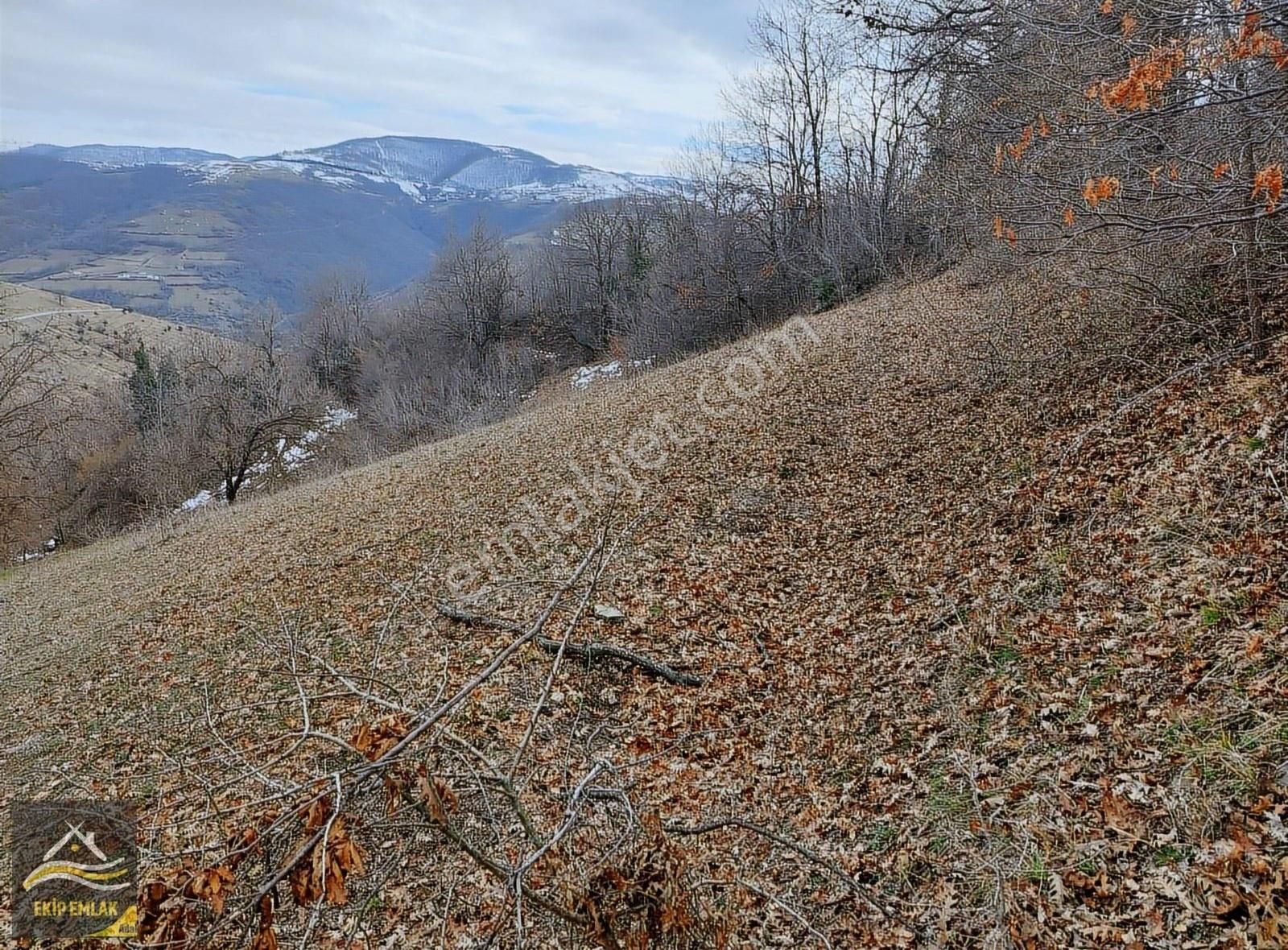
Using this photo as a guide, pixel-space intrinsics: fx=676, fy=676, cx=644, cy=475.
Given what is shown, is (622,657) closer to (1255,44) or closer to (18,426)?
(1255,44)

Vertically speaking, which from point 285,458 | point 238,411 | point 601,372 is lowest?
point 285,458

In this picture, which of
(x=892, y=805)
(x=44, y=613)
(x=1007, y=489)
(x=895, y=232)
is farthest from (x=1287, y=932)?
(x=895, y=232)

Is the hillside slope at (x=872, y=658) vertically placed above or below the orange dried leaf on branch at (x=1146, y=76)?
below

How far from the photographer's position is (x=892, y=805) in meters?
4.19

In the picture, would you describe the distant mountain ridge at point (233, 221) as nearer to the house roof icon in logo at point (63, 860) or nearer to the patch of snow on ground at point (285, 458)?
the patch of snow on ground at point (285, 458)

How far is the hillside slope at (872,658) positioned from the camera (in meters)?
3.26

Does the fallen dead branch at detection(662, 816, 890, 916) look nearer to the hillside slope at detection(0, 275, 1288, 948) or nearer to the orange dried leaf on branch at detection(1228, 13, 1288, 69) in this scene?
the hillside slope at detection(0, 275, 1288, 948)

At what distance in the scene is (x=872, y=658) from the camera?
5754 millimetres

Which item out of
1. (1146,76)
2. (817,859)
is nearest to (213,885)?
(817,859)

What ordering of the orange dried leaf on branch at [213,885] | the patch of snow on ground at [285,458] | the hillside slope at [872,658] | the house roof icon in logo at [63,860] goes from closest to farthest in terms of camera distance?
the orange dried leaf on branch at [213,885], the hillside slope at [872,658], the house roof icon in logo at [63,860], the patch of snow on ground at [285,458]

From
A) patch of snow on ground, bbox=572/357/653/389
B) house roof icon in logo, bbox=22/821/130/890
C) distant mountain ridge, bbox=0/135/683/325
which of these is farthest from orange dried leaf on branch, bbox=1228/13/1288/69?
distant mountain ridge, bbox=0/135/683/325

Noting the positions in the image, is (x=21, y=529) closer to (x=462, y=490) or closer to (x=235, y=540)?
(x=235, y=540)

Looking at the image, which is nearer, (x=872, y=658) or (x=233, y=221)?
(x=872, y=658)

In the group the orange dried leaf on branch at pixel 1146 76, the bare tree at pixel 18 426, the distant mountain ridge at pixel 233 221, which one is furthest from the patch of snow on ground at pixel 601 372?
the distant mountain ridge at pixel 233 221
